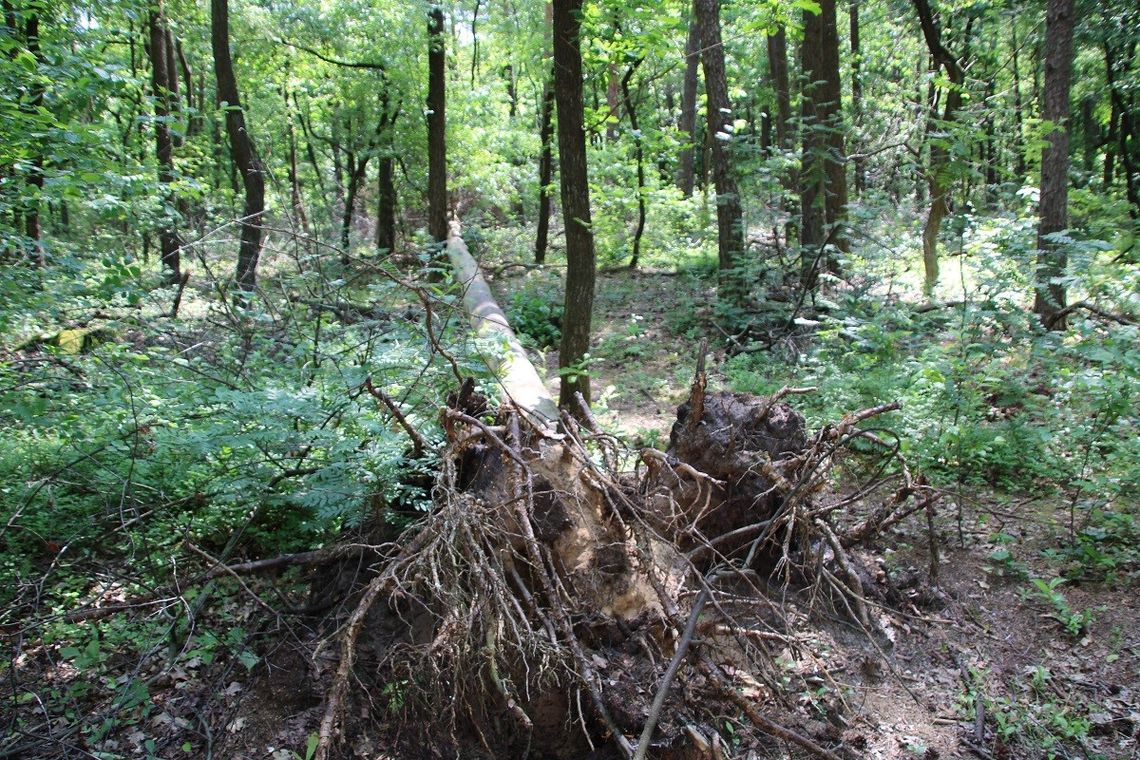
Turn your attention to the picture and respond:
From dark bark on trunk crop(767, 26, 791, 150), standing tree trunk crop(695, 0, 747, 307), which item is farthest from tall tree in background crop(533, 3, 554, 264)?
dark bark on trunk crop(767, 26, 791, 150)

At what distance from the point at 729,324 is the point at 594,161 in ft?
17.1

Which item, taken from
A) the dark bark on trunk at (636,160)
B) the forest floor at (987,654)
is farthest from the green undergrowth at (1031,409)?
the dark bark on trunk at (636,160)

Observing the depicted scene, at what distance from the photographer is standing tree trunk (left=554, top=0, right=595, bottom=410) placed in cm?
641

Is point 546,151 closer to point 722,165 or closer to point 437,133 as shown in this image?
point 437,133

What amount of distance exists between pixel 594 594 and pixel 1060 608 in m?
2.87

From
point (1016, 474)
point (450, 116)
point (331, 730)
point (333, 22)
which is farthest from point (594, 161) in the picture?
point (331, 730)

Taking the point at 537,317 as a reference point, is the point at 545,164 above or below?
above

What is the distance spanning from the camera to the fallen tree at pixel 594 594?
3.17m

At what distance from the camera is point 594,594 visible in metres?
3.75

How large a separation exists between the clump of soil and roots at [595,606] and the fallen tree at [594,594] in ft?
0.04

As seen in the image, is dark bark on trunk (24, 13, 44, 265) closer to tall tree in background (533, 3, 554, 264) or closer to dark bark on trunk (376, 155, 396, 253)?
tall tree in background (533, 3, 554, 264)

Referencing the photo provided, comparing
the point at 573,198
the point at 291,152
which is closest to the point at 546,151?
the point at 573,198

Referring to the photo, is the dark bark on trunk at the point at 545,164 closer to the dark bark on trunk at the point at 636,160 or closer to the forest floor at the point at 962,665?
the dark bark on trunk at the point at 636,160

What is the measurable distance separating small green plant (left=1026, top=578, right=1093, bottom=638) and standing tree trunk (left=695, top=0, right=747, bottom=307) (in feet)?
21.8
